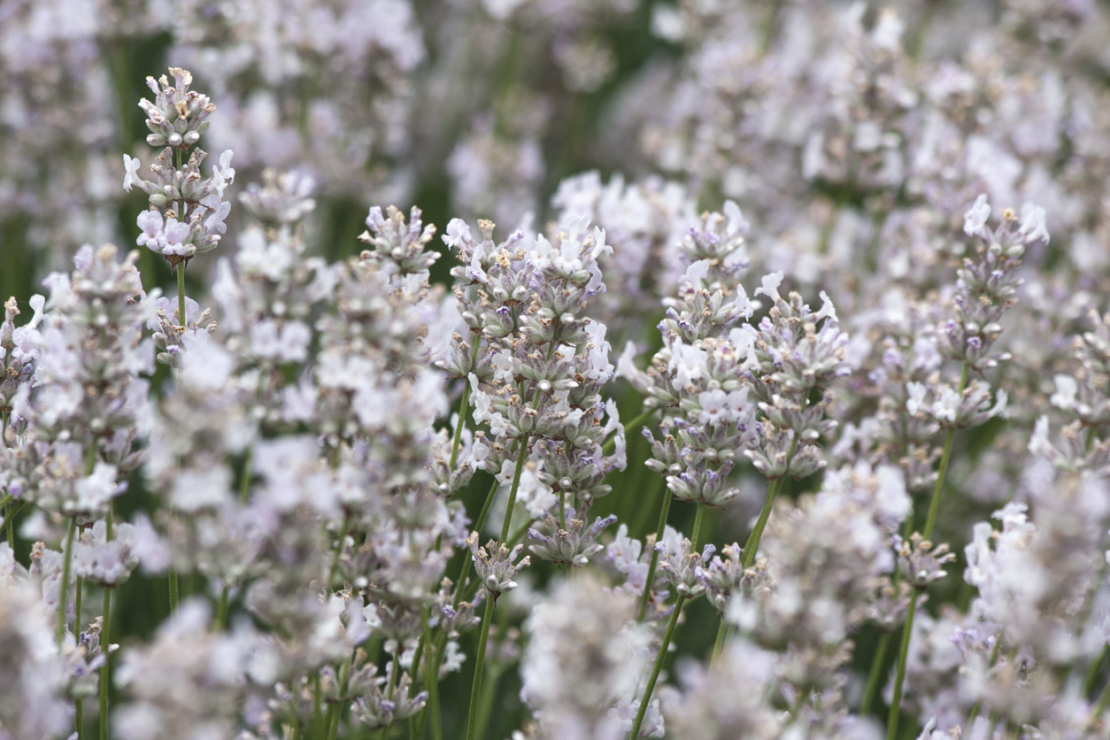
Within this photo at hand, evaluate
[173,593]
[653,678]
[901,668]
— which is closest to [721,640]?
[653,678]

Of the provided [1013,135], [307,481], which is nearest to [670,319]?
[307,481]

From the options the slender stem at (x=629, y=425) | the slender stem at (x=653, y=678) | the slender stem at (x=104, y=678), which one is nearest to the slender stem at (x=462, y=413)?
the slender stem at (x=629, y=425)

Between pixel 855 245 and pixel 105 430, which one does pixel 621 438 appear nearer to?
pixel 105 430

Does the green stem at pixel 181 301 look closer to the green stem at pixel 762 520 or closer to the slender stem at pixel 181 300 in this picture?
the slender stem at pixel 181 300

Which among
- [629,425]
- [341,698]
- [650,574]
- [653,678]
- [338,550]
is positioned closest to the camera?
[338,550]

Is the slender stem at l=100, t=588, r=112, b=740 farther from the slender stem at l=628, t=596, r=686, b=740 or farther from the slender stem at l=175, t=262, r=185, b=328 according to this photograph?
the slender stem at l=628, t=596, r=686, b=740

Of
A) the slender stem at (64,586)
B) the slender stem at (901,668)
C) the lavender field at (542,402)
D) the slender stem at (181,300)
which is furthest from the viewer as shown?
the slender stem at (901,668)

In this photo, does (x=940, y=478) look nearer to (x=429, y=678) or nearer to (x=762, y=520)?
(x=762, y=520)
